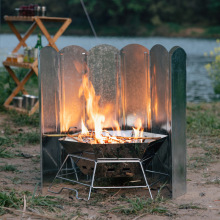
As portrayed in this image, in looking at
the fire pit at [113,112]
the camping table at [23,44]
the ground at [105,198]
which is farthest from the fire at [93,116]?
the camping table at [23,44]

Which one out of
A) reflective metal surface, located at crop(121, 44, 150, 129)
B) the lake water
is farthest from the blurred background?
reflective metal surface, located at crop(121, 44, 150, 129)

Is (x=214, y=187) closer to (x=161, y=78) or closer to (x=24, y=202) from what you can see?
(x=161, y=78)

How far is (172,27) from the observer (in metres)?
32.5

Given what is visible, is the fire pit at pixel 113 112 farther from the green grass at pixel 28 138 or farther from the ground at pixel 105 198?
the green grass at pixel 28 138

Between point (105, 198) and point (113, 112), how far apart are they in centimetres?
80

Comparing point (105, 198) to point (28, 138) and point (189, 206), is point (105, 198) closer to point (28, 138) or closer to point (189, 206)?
point (189, 206)

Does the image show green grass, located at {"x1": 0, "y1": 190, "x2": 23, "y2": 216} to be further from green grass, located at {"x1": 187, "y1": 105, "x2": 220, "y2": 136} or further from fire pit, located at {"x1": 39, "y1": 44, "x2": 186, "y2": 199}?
green grass, located at {"x1": 187, "y1": 105, "x2": 220, "y2": 136}

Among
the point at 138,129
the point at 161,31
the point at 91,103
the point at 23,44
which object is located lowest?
the point at 138,129

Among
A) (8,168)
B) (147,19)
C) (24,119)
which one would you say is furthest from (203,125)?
(147,19)

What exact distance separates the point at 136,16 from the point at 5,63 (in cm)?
2547

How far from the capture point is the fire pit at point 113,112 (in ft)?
11.2

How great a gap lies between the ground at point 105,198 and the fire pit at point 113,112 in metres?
0.17

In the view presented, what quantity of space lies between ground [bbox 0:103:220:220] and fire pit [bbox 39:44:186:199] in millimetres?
174

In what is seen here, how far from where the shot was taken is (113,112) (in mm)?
3953
